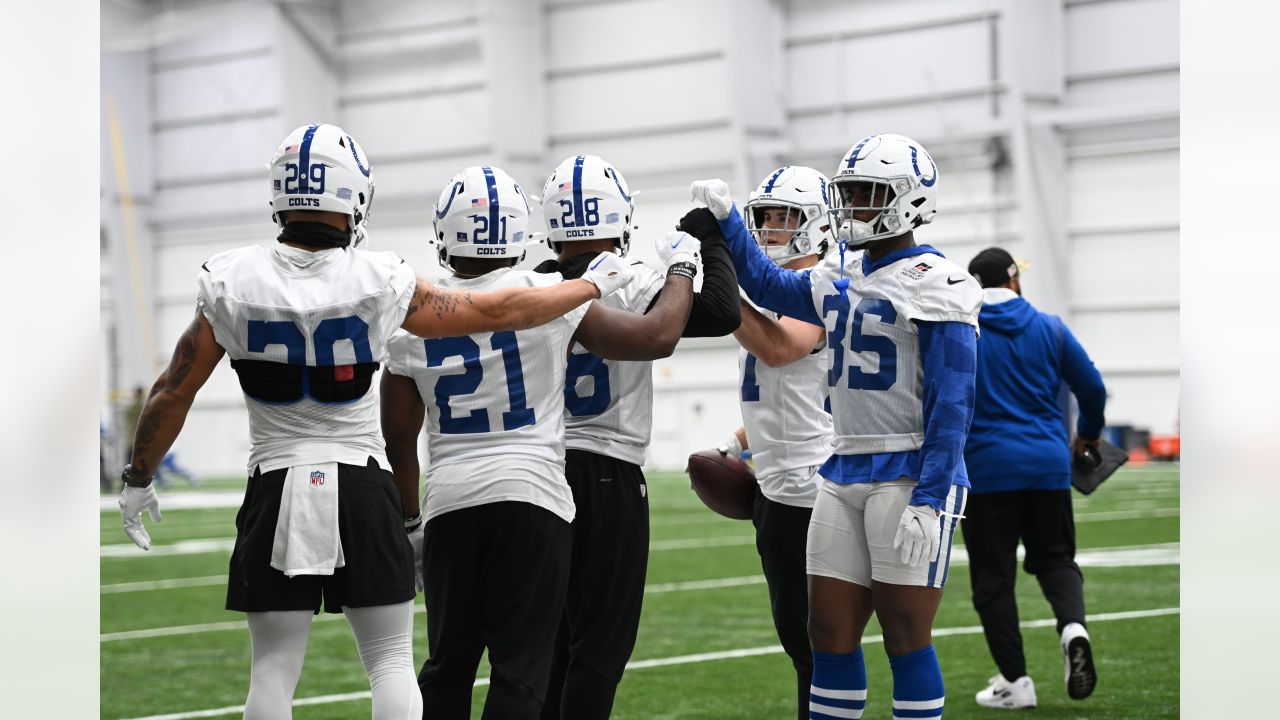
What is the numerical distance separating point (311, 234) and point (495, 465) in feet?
2.57

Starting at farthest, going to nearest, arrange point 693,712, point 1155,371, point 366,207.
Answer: point 1155,371, point 693,712, point 366,207

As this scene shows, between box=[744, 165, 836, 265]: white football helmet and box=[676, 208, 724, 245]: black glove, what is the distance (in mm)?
754

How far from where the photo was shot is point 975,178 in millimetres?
25203

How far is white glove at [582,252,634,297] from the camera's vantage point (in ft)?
12.5

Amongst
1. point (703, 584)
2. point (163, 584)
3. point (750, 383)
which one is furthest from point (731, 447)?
point (163, 584)

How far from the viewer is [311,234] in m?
3.46

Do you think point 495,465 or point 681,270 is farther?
point 681,270

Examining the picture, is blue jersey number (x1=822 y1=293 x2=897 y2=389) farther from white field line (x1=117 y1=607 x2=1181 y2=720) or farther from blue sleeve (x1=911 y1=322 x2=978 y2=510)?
white field line (x1=117 y1=607 x2=1181 y2=720)

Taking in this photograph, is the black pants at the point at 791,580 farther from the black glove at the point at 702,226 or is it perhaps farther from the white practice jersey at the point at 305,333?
the white practice jersey at the point at 305,333

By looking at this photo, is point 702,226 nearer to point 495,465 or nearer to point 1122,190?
point 495,465

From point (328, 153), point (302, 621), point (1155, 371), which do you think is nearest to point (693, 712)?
point (302, 621)
